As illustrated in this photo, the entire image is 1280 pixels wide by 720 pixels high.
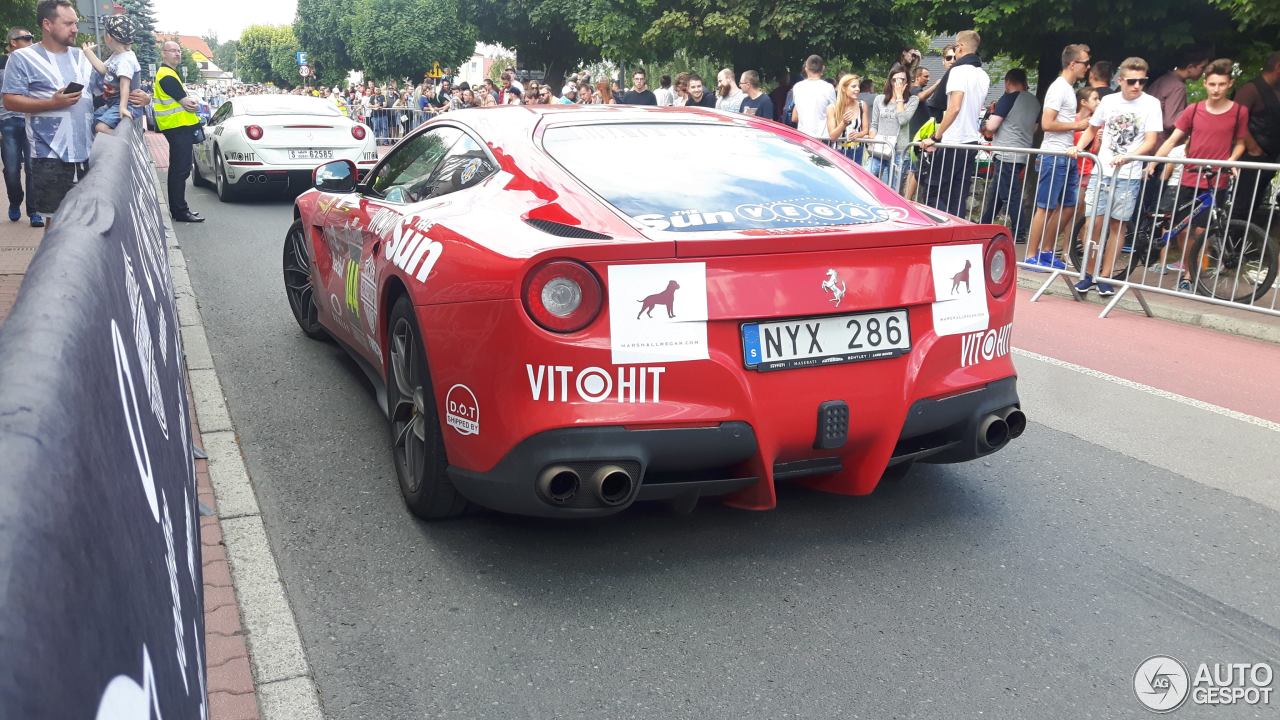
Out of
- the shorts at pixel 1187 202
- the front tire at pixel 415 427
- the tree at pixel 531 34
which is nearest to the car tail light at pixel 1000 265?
the front tire at pixel 415 427

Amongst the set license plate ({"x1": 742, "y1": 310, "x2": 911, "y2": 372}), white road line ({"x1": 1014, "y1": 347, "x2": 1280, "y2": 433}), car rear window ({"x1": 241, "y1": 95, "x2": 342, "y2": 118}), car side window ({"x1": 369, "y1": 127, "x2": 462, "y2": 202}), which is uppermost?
car side window ({"x1": 369, "y1": 127, "x2": 462, "y2": 202})

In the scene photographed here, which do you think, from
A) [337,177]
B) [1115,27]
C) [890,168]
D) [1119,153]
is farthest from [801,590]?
[1115,27]

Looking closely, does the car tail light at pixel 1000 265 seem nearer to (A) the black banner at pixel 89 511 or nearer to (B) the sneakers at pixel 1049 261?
(A) the black banner at pixel 89 511

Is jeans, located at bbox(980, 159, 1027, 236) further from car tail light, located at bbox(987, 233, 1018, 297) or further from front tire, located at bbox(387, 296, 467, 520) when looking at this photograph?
front tire, located at bbox(387, 296, 467, 520)

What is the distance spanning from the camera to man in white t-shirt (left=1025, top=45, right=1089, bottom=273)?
30.6 ft

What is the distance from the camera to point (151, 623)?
5.66ft

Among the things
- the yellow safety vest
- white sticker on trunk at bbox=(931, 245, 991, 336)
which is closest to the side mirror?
white sticker on trunk at bbox=(931, 245, 991, 336)

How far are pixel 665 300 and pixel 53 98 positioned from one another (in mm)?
6837

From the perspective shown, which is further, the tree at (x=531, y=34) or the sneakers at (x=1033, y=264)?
the tree at (x=531, y=34)

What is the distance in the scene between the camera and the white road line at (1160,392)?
555cm

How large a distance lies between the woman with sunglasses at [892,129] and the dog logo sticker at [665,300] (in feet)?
28.1

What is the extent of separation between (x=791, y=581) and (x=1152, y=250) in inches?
268

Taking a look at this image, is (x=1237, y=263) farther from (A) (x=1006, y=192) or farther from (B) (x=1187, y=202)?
(A) (x=1006, y=192)

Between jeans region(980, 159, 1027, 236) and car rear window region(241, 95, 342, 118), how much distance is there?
841 cm
